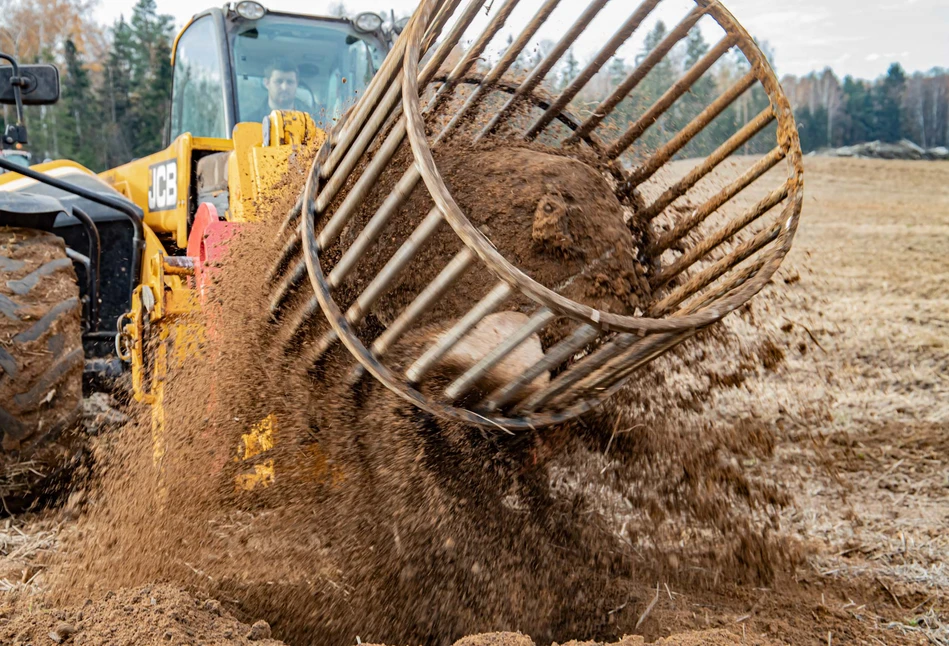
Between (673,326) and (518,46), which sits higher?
(518,46)

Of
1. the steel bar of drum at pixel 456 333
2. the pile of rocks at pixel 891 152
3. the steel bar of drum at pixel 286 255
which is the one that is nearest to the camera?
the steel bar of drum at pixel 456 333

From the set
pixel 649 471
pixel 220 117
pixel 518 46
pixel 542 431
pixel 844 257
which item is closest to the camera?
pixel 542 431

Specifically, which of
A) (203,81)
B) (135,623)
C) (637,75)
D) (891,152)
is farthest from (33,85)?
(891,152)

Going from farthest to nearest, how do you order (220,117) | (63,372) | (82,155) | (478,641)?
(82,155) → (220,117) → (63,372) → (478,641)

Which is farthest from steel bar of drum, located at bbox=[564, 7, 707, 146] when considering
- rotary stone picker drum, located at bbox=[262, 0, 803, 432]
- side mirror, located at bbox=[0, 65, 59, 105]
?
side mirror, located at bbox=[0, 65, 59, 105]

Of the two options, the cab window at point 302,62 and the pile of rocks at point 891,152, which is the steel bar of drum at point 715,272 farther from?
the pile of rocks at point 891,152

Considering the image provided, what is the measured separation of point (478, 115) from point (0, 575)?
2231 mm

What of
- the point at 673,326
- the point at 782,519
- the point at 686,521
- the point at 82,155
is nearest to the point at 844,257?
the point at 782,519

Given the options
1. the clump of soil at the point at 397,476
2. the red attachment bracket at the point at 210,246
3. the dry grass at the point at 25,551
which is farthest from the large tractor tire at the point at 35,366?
the red attachment bracket at the point at 210,246

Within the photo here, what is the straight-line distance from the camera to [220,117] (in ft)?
12.6

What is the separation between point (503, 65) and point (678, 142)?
656mm

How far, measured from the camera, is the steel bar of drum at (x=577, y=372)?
184 centimetres

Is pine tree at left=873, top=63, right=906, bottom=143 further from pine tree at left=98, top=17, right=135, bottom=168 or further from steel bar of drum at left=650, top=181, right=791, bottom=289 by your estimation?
steel bar of drum at left=650, top=181, right=791, bottom=289

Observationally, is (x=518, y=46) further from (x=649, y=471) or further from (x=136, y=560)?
(x=136, y=560)
